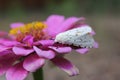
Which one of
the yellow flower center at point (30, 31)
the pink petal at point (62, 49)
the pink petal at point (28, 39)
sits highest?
the yellow flower center at point (30, 31)

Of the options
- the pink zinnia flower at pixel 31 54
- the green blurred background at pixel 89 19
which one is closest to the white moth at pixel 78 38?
the pink zinnia flower at pixel 31 54

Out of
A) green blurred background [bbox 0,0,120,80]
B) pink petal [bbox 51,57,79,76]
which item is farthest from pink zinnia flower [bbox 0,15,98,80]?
green blurred background [bbox 0,0,120,80]

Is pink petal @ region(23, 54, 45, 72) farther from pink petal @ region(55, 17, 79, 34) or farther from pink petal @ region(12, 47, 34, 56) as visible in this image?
pink petal @ region(55, 17, 79, 34)

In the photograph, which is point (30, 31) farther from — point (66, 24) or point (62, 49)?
point (62, 49)

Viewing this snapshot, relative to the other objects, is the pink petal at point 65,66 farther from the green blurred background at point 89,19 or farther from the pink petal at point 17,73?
the green blurred background at point 89,19

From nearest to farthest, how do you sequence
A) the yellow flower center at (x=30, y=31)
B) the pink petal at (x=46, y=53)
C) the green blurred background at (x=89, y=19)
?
the pink petal at (x=46, y=53) < the yellow flower center at (x=30, y=31) < the green blurred background at (x=89, y=19)

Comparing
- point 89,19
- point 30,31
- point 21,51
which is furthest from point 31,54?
point 89,19

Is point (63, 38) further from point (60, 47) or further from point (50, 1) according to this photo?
point (50, 1)
